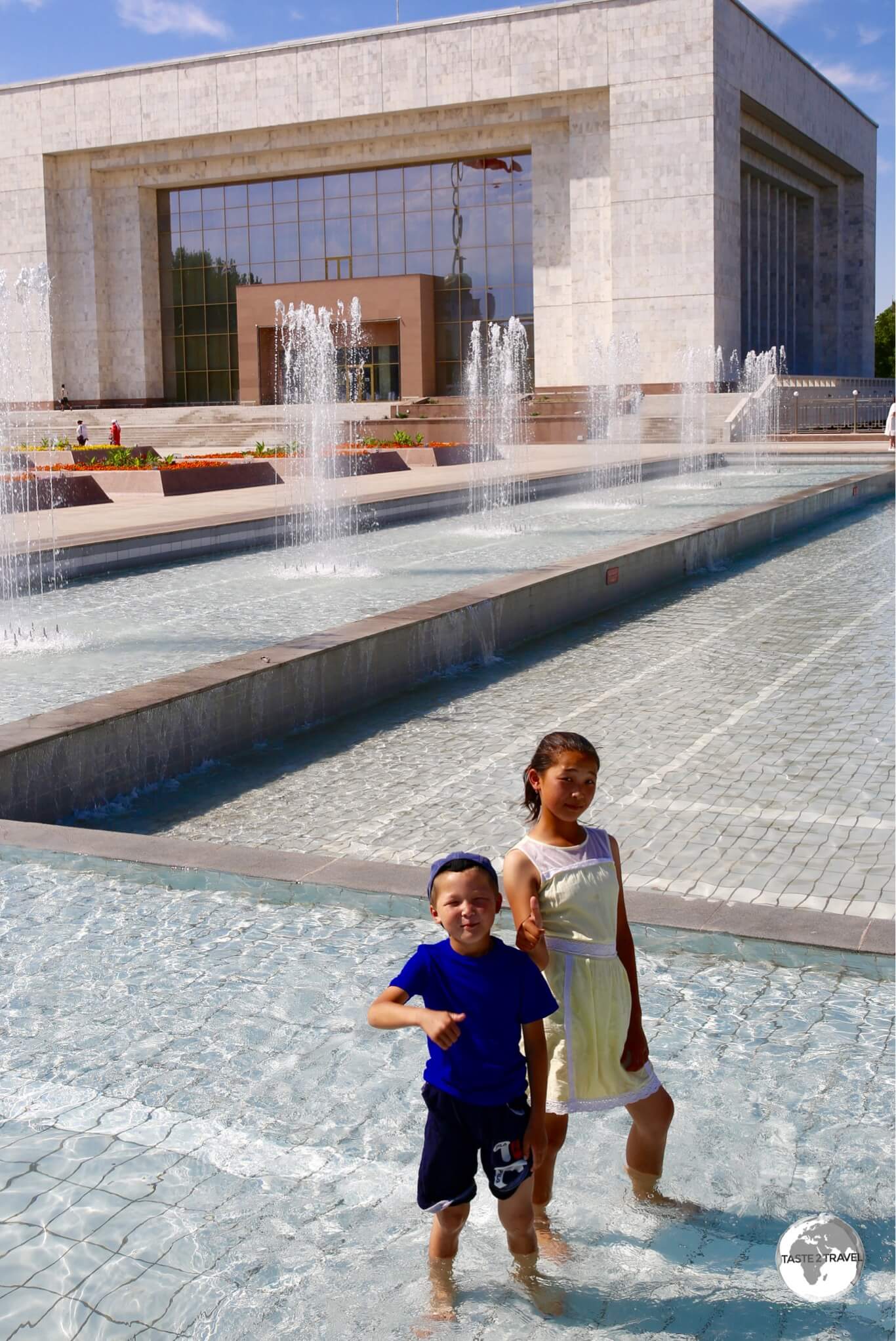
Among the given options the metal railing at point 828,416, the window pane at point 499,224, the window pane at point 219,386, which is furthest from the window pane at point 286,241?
the metal railing at point 828,416

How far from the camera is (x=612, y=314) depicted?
140 ft

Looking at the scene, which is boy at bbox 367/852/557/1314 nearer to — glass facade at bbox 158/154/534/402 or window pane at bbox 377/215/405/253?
glass facade at bbox 158/154/534/402

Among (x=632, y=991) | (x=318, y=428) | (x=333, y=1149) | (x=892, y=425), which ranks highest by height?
(x=318, y=428)

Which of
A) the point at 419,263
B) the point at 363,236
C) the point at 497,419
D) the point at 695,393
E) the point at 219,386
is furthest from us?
the point at 219,386

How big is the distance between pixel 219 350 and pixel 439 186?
9.57 m

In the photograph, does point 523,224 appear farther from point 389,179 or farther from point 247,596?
point 247,596

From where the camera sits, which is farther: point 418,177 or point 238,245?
point 238,245

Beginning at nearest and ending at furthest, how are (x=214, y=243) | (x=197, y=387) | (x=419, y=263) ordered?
(x=419, y=263) → (x=214, y=243) → (x=197, y=387)

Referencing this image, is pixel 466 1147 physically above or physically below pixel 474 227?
below

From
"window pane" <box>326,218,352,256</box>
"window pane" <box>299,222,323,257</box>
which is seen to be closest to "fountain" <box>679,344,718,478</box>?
"window pane" <box>326,218,352,256</box>

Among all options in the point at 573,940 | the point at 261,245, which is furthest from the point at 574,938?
the point at 261,245

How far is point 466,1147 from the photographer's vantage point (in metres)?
2.64

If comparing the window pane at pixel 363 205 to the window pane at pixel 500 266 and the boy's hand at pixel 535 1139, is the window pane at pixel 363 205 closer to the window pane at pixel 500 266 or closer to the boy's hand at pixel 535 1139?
the window pane at pixel 500 266

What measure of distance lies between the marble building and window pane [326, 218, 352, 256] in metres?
0.06
